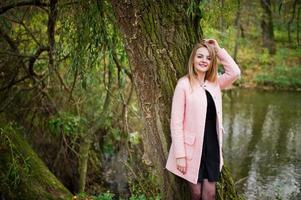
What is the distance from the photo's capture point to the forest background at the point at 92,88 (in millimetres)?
3227

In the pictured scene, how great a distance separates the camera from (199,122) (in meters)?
3.17

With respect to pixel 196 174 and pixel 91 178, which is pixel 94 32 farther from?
pixel 91 178

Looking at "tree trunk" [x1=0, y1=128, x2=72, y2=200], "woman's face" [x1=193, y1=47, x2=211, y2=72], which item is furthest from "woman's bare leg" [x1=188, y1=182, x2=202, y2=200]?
"tree trunk" [x1=0, y1=128, x2=72, y2=200]

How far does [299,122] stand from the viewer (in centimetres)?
1188

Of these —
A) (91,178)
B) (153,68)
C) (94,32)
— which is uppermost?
(94,32)

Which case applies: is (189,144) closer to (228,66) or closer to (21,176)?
(228,66)

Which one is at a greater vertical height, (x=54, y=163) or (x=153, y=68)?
(x=153, y=68)

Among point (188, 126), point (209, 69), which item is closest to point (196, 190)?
point (188, 126)

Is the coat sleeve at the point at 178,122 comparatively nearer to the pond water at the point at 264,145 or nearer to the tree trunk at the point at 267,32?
the pond water at the point at 264,145

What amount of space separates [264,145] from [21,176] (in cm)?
641

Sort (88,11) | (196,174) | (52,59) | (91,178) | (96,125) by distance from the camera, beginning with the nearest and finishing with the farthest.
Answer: (196,174), (88,11), (52,59), (96,125), (91,178)

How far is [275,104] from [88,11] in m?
11.0

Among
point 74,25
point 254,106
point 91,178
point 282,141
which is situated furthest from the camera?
point 254,106

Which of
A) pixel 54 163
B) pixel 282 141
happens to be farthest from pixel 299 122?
pixel 54 163
